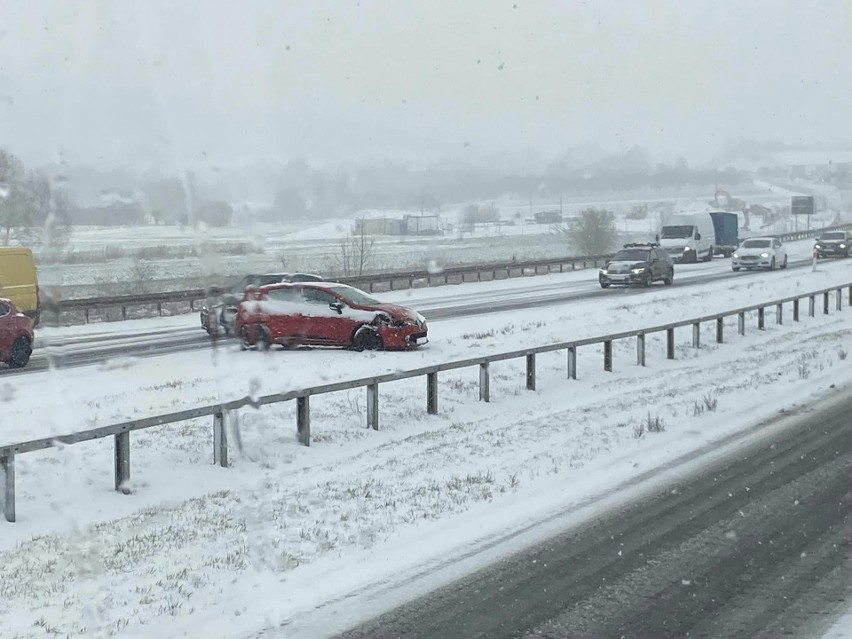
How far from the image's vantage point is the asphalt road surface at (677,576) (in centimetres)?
640

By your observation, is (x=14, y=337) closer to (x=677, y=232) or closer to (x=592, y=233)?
(x=677, y=232)

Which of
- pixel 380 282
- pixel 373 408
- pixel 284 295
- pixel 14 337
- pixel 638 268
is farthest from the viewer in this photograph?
pixel 380 282

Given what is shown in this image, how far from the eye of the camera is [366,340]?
22.4 meters

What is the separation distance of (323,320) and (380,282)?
23254mm

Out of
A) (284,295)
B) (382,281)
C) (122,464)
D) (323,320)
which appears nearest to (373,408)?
(122,464)

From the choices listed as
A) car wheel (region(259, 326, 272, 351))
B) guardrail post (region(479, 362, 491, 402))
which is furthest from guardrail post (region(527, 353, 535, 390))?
car wheel (region(259, 326, 272, 351))

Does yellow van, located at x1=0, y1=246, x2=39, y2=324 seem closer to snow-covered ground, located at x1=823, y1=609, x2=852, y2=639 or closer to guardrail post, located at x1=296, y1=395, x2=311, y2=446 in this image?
guardrail post, located at x1=296, y1=395, x2=311, y2=446

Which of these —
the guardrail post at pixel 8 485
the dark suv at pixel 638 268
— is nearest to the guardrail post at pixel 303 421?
the guardrail post at pixel 8 485

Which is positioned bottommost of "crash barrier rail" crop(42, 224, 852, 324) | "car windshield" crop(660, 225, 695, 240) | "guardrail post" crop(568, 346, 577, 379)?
"guardrail post" crop(568, 346, 577, 379)

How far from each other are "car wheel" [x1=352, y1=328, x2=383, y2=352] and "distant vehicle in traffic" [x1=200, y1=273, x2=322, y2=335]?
3.34 metres

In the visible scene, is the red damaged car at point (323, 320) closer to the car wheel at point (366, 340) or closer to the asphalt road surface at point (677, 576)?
the car wheel at point (366, 340)

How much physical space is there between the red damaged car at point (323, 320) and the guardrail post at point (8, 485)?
13.4 metres

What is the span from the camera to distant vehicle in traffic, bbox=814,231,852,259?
64.9 meters

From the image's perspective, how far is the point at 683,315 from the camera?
104 feet
